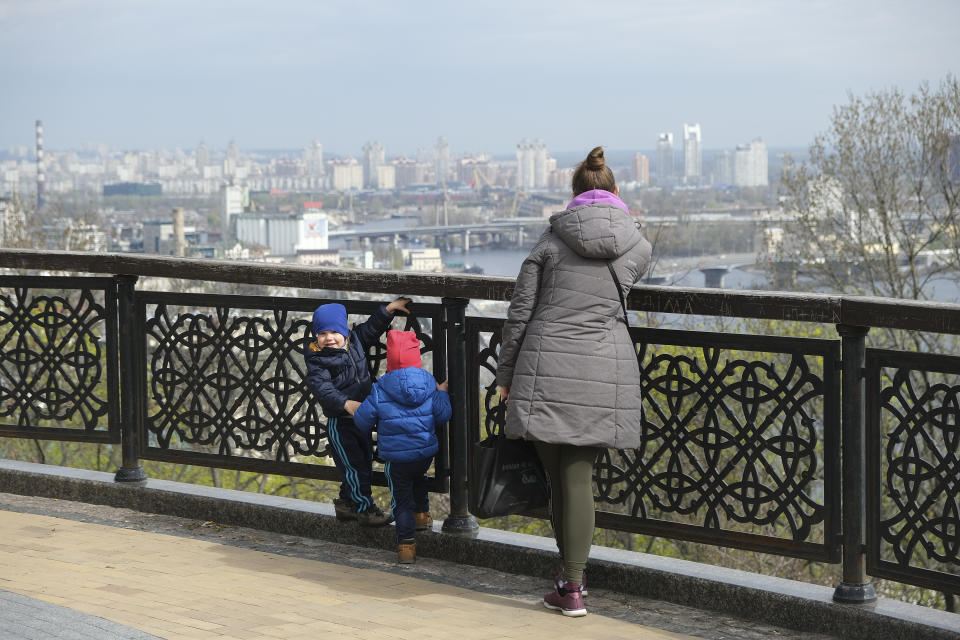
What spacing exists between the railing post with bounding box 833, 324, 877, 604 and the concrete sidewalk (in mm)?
644

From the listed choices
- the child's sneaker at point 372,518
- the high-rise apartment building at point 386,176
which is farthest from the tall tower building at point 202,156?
the child's sneaker at point 372,518

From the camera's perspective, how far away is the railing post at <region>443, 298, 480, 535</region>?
16.6 ft

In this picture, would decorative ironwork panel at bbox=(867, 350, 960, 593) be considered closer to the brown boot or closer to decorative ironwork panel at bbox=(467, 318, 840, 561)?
decorative ironwork panel at bbox=(467, 318, 840, 561)

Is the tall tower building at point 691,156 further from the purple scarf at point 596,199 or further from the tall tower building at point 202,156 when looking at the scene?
the purple scarf at point 596,199

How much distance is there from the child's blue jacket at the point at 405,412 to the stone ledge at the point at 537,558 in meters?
0.46

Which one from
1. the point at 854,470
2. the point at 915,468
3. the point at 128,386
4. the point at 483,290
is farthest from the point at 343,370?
the point at 915,468

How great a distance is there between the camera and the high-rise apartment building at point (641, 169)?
295ft

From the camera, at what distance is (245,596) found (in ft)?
14.8

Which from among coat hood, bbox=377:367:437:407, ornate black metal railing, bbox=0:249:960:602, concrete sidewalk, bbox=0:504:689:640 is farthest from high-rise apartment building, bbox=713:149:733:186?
concrete sidewalk, bbox=0:504:689:640

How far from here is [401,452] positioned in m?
4.99

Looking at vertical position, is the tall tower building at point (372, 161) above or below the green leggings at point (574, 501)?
above

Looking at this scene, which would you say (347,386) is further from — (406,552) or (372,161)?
(372,161)

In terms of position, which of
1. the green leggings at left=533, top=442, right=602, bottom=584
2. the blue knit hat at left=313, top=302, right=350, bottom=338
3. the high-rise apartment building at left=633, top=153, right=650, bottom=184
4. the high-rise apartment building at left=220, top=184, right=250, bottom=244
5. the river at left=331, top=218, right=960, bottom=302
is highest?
the high-rise apartment building at left=633, top=153, right=650, bottom=184

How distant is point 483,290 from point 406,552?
3.80ft
